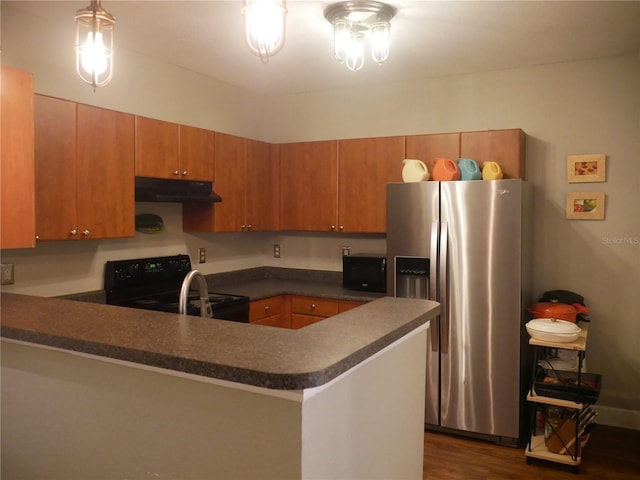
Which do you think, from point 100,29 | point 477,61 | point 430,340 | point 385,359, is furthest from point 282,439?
point 477,61

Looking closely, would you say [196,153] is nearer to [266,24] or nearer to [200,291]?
[200,291]

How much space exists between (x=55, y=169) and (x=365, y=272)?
232 centimetres

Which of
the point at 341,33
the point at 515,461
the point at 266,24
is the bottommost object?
the point at 515,461

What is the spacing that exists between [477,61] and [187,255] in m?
2.60

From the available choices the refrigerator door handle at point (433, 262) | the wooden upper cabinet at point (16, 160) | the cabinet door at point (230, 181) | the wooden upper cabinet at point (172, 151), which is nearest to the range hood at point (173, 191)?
the wooden upper cabinet at point (172, 151)

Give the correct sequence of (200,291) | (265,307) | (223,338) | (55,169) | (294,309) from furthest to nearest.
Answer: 1. (294,309)
2. (265,307)
3. (55,169)
4. (200,291)
5. (223,338)

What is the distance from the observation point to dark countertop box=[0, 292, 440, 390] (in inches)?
49.8

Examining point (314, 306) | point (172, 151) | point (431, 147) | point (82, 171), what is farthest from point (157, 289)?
point (431, 147)

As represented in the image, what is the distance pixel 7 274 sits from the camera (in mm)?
2920

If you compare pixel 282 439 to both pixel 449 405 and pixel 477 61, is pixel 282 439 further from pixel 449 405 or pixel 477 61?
pixel 477 61

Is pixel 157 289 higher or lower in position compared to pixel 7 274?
lower

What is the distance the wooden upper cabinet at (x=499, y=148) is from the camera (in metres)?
3.72

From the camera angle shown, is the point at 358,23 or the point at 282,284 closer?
the point at 358,23

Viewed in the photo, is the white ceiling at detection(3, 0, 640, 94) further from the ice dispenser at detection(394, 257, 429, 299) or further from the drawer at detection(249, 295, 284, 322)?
the drawer at detection(249, 295, 284, 322)
